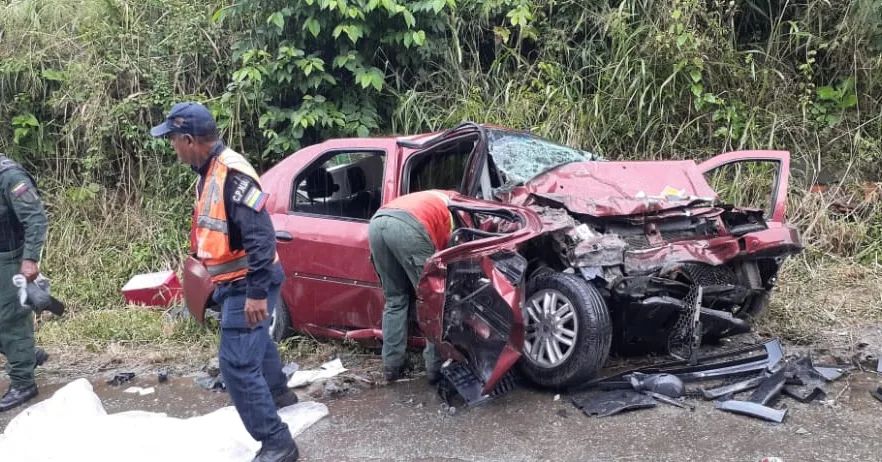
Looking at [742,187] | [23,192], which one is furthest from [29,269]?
[742,187]

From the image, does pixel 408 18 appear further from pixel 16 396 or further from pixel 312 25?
pixel 16 396

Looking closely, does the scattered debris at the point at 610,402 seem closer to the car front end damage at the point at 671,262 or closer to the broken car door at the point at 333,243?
the car front end damage at the point at 671,262

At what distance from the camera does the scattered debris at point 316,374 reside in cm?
471

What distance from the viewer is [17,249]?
469 cm

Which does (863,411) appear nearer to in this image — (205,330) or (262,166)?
(205,330)

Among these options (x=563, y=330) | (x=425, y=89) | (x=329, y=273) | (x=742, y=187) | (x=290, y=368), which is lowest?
(x=290, y=368)

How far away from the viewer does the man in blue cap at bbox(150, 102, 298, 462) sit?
11.1 feet

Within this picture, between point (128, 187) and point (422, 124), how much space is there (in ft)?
10.3

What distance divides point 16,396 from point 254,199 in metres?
2.53

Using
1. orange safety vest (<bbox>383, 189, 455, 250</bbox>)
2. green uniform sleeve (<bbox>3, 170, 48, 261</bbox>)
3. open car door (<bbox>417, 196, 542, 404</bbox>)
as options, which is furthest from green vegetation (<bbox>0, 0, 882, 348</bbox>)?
open car door (<bbox>417, 196, 542, 404</bbox>)

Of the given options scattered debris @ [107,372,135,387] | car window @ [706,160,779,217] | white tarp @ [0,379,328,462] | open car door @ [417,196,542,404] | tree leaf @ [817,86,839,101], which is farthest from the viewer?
Answer: tree leaf @ [817,86,839,101]

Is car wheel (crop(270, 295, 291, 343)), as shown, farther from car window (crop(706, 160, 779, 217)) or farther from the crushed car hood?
car window (crop(706, 160, 779, 217))

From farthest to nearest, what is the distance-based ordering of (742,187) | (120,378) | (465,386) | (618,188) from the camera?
(742,187) → (120,378) → (618,188) → (465,386)

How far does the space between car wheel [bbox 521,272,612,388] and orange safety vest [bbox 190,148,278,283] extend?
143 cm
